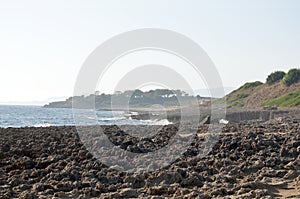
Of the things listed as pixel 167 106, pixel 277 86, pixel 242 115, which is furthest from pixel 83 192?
pixel 277 86

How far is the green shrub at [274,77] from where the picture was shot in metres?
111

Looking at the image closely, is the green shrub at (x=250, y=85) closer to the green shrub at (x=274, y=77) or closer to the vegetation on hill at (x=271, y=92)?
the vegetation on hill at (x=271, y=92)

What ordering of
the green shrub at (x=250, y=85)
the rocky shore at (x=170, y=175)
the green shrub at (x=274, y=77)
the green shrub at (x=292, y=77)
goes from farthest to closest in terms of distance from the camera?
1. the green shrub at (x=250, y=85)
2. the green shrub at (x=274, y=77)
3. the green shrub at (x=292, y=77)
4. the rocky shore at (x=170, y=175)

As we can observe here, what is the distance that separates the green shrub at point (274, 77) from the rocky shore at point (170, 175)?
97432 millimetres

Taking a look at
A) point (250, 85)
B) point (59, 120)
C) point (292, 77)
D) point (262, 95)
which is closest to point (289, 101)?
point (292, 77)

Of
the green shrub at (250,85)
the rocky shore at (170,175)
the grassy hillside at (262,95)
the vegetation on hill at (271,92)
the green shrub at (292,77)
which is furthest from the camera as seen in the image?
the green shrub at (250,85)

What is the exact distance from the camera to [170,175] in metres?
11.5

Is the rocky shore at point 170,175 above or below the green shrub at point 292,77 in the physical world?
below

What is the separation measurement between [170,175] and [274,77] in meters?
104

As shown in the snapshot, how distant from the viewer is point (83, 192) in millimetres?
10414

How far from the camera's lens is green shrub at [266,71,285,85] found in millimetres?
110688

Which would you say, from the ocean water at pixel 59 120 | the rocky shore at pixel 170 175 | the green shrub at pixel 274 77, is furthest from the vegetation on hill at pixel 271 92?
the rocky shore at pixel 170 175

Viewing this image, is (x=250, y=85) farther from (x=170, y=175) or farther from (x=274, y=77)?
(x=170, y=175)

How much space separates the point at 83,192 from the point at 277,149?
318 inches
